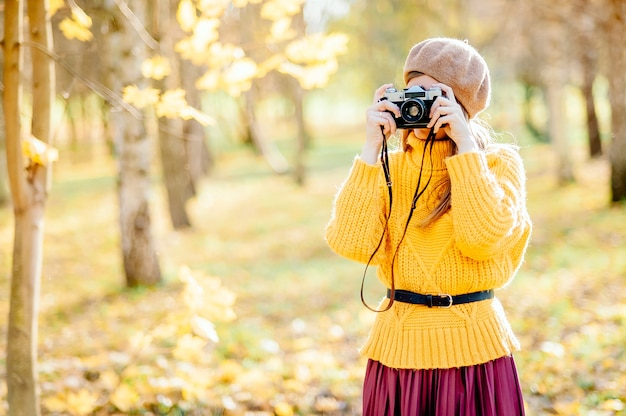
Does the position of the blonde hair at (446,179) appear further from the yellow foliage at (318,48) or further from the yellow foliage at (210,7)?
the yellow foliage at (210,7)

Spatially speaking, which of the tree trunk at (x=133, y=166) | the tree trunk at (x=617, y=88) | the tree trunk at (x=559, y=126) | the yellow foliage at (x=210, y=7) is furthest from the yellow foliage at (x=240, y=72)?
the tree trunk at (x=559, y=126)

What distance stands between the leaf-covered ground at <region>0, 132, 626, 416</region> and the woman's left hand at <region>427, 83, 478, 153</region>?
1.38 metres

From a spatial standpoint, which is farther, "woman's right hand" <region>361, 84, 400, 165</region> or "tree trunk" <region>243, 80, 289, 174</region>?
"tree trunk" <region>243, 80, 289, 174</region>

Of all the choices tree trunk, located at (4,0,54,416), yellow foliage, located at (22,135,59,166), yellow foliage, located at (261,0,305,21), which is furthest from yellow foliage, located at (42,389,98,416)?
yellow foliage, located at (261,0,305,21)

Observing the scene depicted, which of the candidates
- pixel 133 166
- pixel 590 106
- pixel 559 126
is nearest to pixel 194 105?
pixel 133 166

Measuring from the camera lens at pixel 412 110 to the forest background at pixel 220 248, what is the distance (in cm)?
54

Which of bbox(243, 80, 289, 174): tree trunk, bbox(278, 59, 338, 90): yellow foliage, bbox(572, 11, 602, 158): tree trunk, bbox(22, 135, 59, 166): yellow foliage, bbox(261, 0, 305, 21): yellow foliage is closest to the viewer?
bbox(22, 135, 59, 166): yellow foliage

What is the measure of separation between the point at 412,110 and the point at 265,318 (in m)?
4.30

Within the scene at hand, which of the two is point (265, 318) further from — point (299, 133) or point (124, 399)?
point (299, 133)

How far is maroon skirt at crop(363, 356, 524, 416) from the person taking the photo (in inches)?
73.4

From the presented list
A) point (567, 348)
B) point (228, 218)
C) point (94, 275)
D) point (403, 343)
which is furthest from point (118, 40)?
point (228, 218)

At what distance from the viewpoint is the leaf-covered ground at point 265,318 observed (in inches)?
137

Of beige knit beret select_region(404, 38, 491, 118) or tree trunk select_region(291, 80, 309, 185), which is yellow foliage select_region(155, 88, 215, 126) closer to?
beige knit beret select_region(404, 38, 491, 118)

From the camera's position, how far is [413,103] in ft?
6.09
